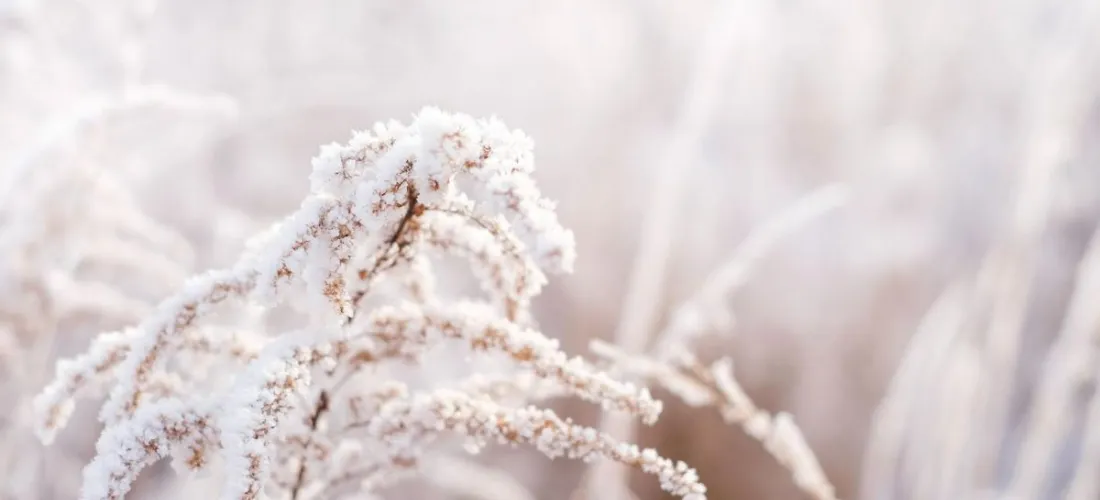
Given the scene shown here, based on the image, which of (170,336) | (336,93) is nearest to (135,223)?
(170,336)

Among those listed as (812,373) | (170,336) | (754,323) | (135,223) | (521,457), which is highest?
(754,323)

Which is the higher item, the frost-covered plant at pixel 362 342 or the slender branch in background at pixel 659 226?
the slender branch in background at pixel 659 226

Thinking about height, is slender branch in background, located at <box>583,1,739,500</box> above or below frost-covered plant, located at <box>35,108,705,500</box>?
above

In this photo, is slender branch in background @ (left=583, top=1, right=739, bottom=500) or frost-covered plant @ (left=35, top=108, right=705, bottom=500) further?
slender branch in background @ (left=583, top=1, right=739, bottom=500)

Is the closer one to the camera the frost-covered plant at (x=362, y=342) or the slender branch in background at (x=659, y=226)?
the frost-covered plant at (x=362, y=342)

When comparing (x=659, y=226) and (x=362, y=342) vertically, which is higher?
(x=659, y=226)

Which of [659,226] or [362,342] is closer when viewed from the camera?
[362,342]

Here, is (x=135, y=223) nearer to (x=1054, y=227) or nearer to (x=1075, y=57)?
(x=1075, y=57)

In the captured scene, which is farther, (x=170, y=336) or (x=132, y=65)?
(x=132, y=65)
